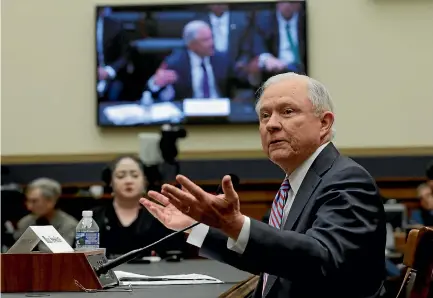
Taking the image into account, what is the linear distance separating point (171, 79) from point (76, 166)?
1219 mm

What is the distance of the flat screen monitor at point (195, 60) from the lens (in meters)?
7.41

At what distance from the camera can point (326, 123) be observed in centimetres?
230

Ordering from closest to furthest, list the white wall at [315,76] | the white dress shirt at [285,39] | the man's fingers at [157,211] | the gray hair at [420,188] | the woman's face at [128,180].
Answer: the man's fingers at [157,211] → the woman's face at [128,180] → the gray hair at [420,188] → the white dress shirt at [285,39] → the white wall at [315,76]

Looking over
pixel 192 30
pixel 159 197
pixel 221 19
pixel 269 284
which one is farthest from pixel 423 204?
pixel 159 197

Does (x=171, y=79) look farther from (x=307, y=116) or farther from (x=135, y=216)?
(x=307, y=116)

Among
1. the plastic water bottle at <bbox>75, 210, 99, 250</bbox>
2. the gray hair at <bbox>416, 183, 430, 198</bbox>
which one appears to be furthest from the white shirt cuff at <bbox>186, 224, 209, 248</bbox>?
the gray hair at <bbox>416, 183, 430, 198</bbox>

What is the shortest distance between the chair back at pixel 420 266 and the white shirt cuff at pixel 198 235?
1.77ft

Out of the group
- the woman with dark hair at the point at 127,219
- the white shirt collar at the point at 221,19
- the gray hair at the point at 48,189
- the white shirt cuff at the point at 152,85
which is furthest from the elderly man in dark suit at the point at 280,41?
the woman with dark hair at the point at 127,219

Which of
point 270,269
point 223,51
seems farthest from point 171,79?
point 270,269

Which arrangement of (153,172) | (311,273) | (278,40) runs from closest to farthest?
(311,273)
(153,172)
(278,40)

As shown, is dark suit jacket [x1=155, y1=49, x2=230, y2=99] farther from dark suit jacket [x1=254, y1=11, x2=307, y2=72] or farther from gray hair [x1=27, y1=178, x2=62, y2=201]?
gray hair [x1=27, y1=178, x2=62, y2=201]

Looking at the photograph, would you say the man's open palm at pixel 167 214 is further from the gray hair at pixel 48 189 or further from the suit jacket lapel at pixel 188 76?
the suit jacket lapel at pixel 188 76

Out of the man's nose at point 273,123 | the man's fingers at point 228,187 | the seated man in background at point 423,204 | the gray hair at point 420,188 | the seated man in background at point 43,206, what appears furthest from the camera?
the gray hair at point 420,188

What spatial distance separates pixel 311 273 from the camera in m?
1.83
